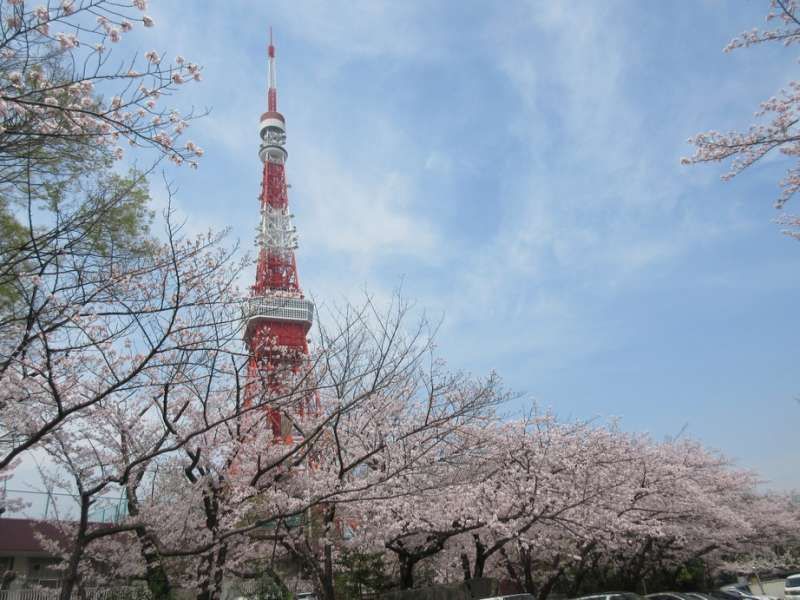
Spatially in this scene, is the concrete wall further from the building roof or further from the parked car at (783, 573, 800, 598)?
the building roof

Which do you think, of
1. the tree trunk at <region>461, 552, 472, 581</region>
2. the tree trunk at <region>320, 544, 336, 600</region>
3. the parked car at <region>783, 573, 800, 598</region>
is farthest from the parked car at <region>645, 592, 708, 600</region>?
the tree trunk at <region>320, 544, 336, 600</region>

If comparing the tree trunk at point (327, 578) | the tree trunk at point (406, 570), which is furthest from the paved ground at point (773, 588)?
the tree trunk at point (327, 578)

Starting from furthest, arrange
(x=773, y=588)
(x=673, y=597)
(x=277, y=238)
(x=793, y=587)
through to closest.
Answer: (x=277, y=238)
(x=773, y=588)
(x=793, y=587)
(x=673, y=597)

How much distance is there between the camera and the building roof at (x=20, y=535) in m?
15.3

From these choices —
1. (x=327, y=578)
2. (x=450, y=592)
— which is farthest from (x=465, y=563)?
(x=327, y=578)

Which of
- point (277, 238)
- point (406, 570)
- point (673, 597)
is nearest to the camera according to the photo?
point (406, 570)

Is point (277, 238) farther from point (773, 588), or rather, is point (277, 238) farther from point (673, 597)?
point (773, 588)

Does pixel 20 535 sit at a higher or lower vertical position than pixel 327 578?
higher

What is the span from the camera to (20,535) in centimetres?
1552

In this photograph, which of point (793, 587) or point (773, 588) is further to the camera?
point (773, 588)

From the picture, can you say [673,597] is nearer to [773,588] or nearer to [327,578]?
[327,578]

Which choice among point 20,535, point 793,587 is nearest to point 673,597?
point 793,587

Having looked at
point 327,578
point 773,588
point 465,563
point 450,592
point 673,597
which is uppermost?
point 327,578

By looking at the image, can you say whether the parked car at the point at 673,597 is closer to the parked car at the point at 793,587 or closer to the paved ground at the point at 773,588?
the parked car at the point at 793,587
